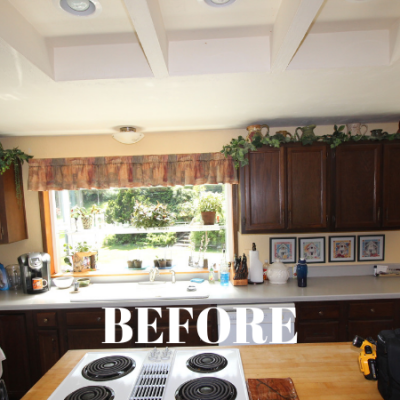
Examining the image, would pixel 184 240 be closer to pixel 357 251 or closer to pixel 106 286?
pixel 106 286

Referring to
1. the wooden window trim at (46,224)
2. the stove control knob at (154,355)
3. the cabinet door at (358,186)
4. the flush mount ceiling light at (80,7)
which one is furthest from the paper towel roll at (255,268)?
the flush mount ceiling light at (80,7)

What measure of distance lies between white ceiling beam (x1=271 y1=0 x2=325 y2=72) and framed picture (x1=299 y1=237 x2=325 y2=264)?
79.3 inches

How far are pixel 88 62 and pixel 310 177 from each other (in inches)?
79.5

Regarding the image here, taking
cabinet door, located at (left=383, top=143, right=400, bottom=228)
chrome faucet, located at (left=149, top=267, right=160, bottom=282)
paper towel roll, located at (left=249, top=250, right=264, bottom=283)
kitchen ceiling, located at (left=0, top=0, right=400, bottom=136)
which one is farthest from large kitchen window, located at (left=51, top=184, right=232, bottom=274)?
cabinet door, located at (left=383, top=143, right=400, bottom=228)

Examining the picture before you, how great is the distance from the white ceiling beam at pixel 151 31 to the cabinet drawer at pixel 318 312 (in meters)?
2.13

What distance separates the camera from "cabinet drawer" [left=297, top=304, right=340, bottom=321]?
2.47 metres

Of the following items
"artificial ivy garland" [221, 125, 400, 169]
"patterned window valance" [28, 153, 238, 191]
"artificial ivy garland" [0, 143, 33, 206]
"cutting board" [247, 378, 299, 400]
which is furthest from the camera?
"patterned window valance" [28, 153, 238, 191]

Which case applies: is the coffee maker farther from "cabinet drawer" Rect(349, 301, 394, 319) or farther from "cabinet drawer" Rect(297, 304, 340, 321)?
"cabinet drawer" Rect(349, 301, 394, 319)

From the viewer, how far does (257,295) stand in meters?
2.49

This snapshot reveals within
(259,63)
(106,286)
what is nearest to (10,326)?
(106,286)

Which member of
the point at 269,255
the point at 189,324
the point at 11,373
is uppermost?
the point at 269,255

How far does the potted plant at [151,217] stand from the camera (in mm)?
3064

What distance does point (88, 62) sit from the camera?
1486mm

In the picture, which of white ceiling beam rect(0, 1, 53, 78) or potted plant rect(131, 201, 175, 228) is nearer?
white ceiling beam rect(0, 1, 53, 78)
